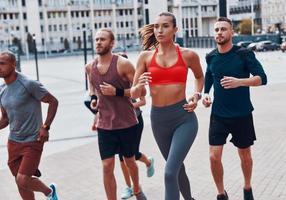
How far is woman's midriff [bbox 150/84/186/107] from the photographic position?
5121 mm

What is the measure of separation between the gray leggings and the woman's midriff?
42mm

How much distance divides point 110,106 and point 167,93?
0.84 metres

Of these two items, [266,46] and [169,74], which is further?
[266,46]

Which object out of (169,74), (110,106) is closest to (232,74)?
(169,74)

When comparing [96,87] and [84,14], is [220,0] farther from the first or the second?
[84,14]

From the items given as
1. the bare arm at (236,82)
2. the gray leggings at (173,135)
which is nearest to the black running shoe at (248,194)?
the gray leggings at (173,135)

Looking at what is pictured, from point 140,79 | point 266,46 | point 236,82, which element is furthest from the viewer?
point 266,46

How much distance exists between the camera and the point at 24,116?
18.3 feet

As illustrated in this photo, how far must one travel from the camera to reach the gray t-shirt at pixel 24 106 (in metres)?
5.54

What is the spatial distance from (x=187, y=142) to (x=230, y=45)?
46.7 inches

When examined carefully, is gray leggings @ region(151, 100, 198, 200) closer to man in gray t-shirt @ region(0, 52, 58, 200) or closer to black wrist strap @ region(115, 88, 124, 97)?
black wrist strap @ region(115, 88, 124, 97)

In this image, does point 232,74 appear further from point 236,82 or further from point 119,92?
point 119,92

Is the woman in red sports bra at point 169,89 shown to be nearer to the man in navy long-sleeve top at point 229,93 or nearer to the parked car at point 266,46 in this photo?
the man in navy long-sleeve top at point 229,93

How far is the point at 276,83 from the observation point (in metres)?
20.5
